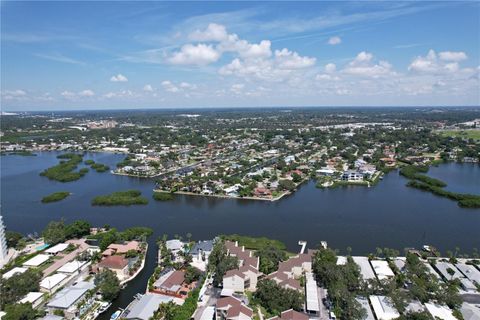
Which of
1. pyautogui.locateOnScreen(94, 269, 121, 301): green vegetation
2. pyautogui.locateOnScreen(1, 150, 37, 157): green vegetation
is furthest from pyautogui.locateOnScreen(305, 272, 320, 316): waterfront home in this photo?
pyautogui.locateOnScreen(1, 150, 37, 157): green vegetation

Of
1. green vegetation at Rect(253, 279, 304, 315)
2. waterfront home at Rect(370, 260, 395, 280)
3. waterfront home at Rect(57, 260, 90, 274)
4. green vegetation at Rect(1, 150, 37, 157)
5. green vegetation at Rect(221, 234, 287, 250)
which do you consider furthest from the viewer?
green vegetation at Rect(1, 150, 37, 157)

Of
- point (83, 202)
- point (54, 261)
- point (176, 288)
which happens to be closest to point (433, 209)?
point (176, 288)

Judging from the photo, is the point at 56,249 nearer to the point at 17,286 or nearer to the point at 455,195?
the point at 17,286

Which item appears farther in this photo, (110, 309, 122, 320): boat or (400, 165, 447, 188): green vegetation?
(400, 165, 447, 188): green vegetation

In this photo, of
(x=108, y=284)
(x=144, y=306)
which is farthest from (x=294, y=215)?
(x=108, y=284)

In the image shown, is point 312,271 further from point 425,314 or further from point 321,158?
point 321,158

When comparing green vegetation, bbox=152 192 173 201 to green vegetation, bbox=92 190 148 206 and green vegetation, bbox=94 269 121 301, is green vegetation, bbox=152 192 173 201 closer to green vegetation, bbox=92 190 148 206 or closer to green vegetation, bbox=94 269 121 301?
green vegetation, bbox=92 190 148 206

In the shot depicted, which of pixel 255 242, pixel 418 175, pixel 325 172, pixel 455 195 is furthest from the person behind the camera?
pixel 325 172
